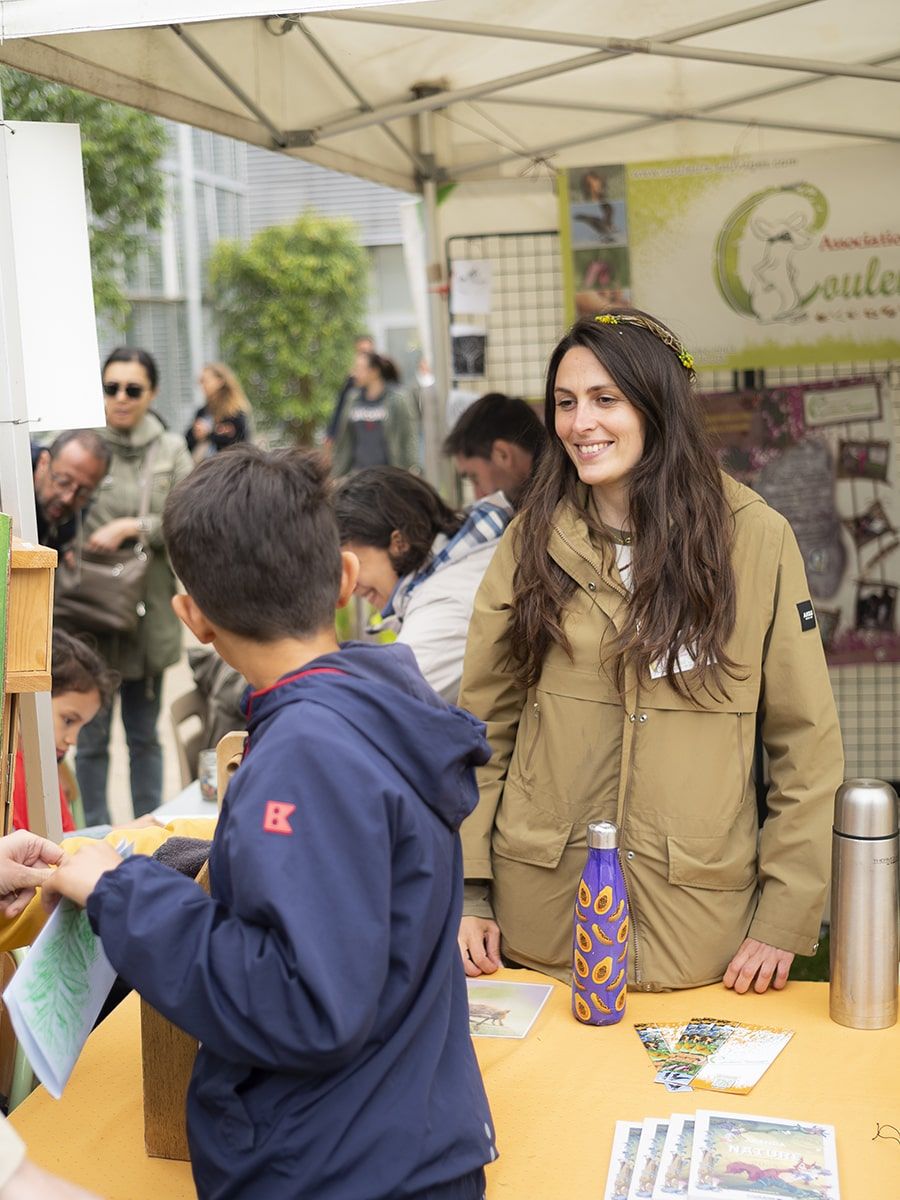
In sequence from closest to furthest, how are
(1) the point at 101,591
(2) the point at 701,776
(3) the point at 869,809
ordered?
(3) the point at 869,809, (2) the point at 701,776, (1) the point at 101,591

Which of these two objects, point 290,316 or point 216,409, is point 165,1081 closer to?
point 216,409

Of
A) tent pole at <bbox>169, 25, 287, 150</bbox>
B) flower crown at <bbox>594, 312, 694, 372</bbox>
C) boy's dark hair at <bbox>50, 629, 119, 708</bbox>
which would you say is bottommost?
boy's dark hair at <bbox>50, 629, 119, 708</bbox>

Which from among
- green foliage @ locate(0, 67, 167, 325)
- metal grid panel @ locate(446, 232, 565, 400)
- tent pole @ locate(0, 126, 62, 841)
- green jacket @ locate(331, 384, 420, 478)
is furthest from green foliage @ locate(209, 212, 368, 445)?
tent pole @ locate(0, 126, 62, 841)

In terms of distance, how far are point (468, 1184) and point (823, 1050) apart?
2.39 feet

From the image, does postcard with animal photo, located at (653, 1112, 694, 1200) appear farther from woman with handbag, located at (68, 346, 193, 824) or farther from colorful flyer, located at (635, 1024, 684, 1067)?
woman with handbag, located at (68, 346, 193, 824)

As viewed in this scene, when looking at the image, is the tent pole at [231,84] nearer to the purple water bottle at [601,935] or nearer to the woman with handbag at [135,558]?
the woman with handbag at [135,558]

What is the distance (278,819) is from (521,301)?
3.89m

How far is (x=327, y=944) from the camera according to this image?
1188mm

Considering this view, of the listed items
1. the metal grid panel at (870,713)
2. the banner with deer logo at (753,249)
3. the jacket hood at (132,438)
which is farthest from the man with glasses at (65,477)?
the metal grid panel at (870,713)

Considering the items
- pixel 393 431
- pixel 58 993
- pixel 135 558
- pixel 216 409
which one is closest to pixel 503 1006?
pixel 58 993

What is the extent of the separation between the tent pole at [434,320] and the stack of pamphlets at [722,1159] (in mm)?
3686

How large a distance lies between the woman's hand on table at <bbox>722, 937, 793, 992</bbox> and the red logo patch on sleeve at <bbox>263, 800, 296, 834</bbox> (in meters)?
1.19

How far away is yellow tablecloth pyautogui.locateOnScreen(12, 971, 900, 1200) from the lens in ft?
5.31

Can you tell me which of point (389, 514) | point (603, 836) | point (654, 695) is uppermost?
point (389, 514)
